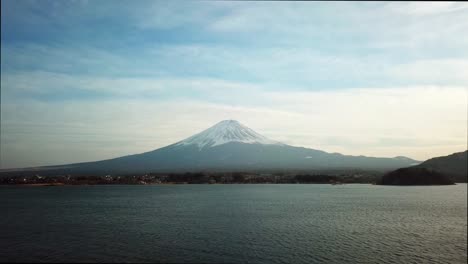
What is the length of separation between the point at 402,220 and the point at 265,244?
47.4 ft

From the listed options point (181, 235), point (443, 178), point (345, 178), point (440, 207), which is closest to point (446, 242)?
point (181, 235)

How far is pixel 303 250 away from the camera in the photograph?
20.4m

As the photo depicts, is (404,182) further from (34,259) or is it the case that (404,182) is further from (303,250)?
(34,259)

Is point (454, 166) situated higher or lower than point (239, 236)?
higher

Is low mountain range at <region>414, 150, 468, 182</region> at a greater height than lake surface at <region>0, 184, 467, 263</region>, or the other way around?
low mountain range at <region>414, 150, 468, 182</region>

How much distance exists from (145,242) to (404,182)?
7920cm

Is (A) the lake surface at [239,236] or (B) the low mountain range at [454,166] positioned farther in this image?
(B) the low mountain range at [454,166]

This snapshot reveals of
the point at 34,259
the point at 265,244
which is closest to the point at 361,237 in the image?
the point at 265,244

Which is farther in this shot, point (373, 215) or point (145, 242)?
point (373, 215)

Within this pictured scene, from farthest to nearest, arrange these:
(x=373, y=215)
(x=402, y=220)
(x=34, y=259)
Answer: (x=373, y=215) → (x=402, y=220) → (x=34, y=259)

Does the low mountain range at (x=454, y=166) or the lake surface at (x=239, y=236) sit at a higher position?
the low mountain range at (x=454, y=166)

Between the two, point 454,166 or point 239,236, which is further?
point 454,166

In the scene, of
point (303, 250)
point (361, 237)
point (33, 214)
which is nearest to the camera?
point (303, 250)

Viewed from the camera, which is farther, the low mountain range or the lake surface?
Answer: the low mountain range
